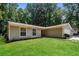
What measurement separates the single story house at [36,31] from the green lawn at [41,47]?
0.18 m

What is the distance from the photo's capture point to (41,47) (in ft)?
23.7

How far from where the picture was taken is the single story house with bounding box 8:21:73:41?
736cm

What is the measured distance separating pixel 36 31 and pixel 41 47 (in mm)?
A: 563

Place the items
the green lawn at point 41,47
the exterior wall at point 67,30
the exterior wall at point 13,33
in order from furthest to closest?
1. the exterior wall at point 13,33
2. the exterior wall at point 67,30
3. the green lawn at point 41,47

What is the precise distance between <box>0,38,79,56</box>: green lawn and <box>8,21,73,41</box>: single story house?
0.18m

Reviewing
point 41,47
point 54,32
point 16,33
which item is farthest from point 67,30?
point 16,33

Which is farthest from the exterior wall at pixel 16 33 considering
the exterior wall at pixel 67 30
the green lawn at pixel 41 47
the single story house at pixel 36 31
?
the exterior wall at pixel 67 30

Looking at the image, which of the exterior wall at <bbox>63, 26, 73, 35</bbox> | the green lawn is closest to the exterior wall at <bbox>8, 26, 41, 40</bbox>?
the green lawn

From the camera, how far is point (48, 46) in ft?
23.8

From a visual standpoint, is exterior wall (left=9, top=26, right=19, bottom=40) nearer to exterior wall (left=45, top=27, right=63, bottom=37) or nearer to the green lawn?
the green lawn

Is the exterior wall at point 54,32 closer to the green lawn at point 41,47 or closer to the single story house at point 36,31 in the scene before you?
the single story house at point 36,31

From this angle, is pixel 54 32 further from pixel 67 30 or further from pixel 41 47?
pixel 41 47

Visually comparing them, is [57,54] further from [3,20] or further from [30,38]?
[3,20]

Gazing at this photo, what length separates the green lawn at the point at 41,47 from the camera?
278 inches
